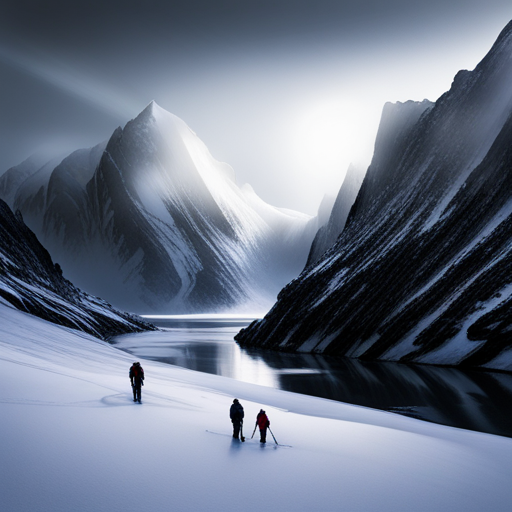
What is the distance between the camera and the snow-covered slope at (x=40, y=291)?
120 ft

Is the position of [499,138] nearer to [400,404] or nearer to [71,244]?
[400,404]

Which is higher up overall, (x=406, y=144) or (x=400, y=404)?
(x=406, y=144)

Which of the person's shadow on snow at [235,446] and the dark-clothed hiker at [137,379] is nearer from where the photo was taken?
the person's shadow on snow at [235,446]

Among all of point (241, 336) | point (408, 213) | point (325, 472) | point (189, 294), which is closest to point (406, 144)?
point (408, 213)

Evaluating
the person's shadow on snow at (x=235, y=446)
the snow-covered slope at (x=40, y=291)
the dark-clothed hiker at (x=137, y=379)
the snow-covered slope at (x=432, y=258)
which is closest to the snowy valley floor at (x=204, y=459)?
the person's shadow on snow at (x=235, y=446)

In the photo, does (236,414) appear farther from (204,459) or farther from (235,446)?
(204,459)

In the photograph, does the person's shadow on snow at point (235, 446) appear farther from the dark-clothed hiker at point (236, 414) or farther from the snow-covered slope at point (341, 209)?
the snow-covered slope at point (341, 209)

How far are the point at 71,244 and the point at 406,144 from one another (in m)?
116

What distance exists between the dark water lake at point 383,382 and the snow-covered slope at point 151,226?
9517cm

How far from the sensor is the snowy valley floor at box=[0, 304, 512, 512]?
6832 millimetres

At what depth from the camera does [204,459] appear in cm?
873

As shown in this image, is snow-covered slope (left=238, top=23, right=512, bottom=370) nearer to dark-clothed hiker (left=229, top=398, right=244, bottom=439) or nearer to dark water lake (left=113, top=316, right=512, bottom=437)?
dark water lake (left=113, top=316, right=512, bottom=437)

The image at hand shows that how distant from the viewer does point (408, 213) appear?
4309 cm

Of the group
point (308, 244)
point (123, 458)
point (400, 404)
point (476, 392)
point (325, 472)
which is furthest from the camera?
point (308, 244)
